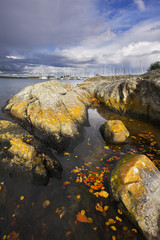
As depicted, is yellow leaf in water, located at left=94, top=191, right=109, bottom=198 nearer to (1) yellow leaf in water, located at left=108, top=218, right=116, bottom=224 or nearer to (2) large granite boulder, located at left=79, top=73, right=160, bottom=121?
(1) yellow leaf in water, located at left=108, top=218, right=116, bottom=224

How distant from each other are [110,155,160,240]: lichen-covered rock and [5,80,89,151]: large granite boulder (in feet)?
13.5

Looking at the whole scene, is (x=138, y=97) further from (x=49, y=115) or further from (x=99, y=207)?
(x=99, y=207)

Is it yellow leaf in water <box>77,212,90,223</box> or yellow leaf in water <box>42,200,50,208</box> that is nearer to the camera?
yellow leaf in water <box>77,212,90,223</box>

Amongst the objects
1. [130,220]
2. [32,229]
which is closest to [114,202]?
[130,220]

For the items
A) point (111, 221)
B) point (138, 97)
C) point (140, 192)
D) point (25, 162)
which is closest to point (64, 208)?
point (111, 221)

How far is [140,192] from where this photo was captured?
3.69 m

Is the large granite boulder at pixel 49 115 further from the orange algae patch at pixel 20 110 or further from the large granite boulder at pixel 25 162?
the large granite boulder at pixel 25 162

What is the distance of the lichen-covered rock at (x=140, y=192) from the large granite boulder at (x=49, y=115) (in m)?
4.10

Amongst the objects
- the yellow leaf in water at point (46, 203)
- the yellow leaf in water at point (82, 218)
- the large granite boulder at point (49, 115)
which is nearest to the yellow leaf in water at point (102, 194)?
the yellow leaf in water at point (82, 218)

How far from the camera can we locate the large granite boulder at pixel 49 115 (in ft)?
25.1

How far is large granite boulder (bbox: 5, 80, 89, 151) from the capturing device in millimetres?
7652

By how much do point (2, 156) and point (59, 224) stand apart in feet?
12.5

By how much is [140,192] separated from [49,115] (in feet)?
23.3

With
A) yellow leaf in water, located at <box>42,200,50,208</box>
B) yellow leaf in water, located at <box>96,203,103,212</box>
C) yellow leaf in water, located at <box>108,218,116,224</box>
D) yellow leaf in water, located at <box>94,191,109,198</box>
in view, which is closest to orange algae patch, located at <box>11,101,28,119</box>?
yellow leaf in water, located at <box>42,200,50,208</box>
